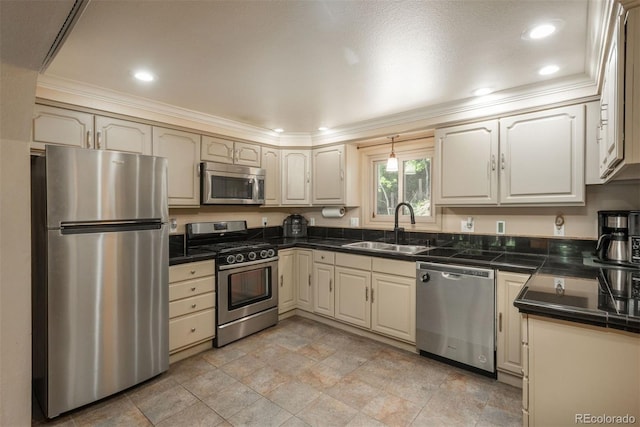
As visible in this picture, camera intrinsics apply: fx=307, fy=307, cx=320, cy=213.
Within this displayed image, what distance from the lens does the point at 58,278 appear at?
1845 millimetres

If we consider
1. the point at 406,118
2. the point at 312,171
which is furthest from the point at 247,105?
the point at 406,118

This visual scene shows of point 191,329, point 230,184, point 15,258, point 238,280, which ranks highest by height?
point 230,184

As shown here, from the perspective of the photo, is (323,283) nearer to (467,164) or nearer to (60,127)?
(467,164)

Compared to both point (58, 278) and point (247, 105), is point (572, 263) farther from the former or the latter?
point (58, 278)

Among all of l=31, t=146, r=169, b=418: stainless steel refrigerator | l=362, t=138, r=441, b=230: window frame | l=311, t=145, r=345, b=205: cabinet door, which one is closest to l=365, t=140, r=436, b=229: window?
l=362, t=138, r=441, b=230: window frame

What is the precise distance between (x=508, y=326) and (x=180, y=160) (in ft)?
10.1

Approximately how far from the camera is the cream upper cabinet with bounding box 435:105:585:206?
2.25 meters

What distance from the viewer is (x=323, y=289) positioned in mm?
3377

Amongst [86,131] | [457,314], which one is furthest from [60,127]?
[457,314]

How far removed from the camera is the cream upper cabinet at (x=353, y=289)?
9.86ft

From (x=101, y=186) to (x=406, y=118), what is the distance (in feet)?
8.67

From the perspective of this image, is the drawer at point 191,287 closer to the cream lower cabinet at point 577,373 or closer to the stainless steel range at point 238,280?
the stainless steel range at point 238,280

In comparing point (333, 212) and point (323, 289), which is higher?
point (333, 212)

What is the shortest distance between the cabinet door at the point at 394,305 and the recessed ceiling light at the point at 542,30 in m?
1.77
